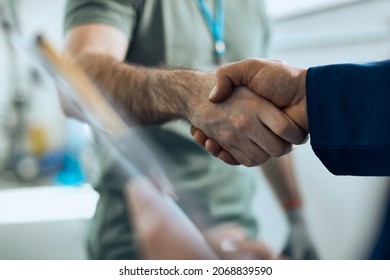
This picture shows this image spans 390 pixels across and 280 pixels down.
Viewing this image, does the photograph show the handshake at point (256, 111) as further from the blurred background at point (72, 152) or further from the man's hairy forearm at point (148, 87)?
the blurred background at point (72, 152)

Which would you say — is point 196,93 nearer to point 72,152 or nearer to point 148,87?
point 148,87

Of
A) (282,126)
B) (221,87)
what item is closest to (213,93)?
(221,87)

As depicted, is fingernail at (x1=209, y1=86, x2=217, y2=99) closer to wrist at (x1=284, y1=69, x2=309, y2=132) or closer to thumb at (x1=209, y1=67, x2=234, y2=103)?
thumb at (x1=209, y1=67, x2=234, y2=103)

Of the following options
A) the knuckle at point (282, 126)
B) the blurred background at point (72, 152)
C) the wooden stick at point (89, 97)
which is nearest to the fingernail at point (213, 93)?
the knuckle at point (282, 126)

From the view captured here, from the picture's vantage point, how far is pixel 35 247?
113 cm

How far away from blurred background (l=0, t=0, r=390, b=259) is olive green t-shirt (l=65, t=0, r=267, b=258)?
0.08 metres

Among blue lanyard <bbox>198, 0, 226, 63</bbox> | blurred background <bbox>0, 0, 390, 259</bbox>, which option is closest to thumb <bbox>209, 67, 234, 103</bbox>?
blue lanyard <bbox>198, 0, 226, 63</bbox>

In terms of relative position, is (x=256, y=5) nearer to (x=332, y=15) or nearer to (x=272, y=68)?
(x=332, y=15)

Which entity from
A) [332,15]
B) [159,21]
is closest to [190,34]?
[159,21]

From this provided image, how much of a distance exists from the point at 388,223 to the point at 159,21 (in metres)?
0.67

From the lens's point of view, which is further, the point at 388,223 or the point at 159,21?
the point at 388,223

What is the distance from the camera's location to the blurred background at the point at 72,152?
1135 mm

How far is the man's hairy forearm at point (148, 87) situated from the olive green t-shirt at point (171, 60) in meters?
0.06

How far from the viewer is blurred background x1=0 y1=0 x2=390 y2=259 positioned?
1.13m
